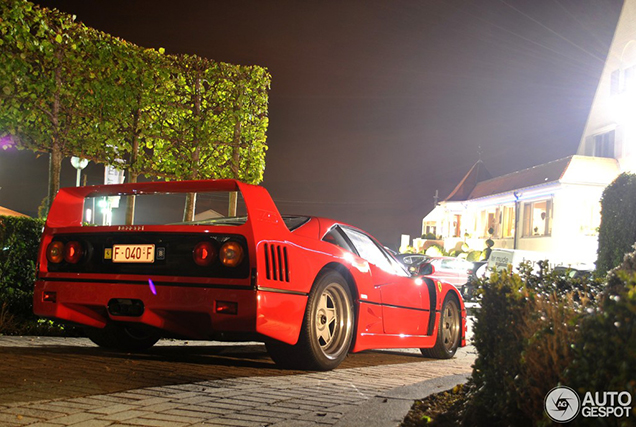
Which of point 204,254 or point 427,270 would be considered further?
point 427,270

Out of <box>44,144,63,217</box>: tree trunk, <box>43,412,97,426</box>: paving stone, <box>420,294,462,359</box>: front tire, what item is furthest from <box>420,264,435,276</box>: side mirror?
<box>44,144,63,217</box>: tree trunk

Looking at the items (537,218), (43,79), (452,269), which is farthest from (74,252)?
(537,218)

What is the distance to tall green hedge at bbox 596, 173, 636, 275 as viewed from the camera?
34.2ft

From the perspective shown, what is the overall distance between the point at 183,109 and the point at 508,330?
18.9 metres

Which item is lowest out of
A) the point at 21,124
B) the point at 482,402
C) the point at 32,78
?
the point at 482,402

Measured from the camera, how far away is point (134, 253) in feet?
19.4

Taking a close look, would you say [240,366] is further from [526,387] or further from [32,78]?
[32,78]

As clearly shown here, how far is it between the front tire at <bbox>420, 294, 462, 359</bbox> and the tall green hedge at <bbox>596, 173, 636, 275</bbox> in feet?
9.65

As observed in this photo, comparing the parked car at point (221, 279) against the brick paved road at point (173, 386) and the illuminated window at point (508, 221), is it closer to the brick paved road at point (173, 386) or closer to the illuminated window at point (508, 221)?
the brick paved road at point (173, 386)

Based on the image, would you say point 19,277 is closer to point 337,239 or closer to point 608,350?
point 337,239

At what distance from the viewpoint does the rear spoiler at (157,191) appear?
5652 millimetres

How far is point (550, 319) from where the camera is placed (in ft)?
11.7

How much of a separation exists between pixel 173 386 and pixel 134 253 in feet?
4.56

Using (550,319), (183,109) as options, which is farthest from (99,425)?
(183,109)
